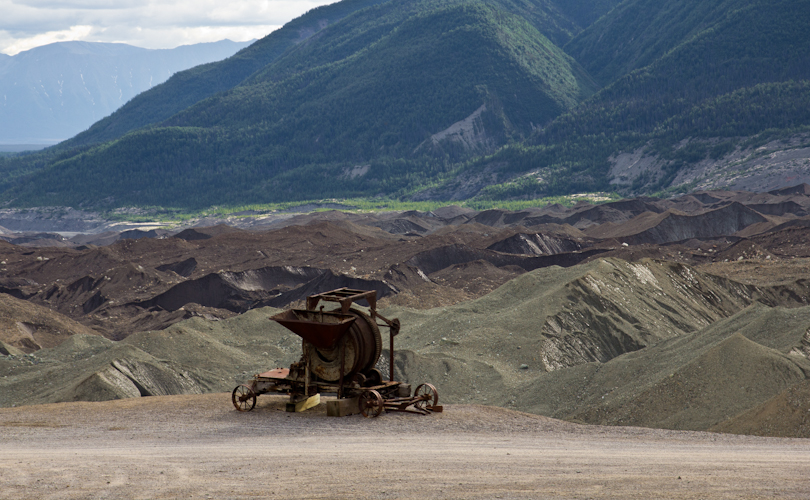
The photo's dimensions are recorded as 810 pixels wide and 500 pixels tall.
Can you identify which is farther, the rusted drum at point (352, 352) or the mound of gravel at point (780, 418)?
the rusted drum at point (352, 352)

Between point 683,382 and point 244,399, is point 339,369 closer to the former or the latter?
point 244,399

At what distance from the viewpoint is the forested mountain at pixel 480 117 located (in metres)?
115

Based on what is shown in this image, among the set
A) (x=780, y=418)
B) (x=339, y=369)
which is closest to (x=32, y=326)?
(x=339, y=369)

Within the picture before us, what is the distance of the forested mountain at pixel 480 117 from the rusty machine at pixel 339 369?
91.0 m

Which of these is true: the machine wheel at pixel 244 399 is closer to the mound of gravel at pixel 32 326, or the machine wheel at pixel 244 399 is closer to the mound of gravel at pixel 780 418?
the mound of gravel at pixel 780 418

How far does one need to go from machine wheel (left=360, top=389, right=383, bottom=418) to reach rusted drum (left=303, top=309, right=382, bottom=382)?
53 cm

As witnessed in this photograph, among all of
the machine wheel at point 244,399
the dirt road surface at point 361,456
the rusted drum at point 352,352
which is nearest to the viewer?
the dirt road surface at point 361,456

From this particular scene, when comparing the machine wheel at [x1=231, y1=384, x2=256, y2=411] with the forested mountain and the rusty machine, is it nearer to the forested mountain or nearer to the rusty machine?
the rusty machine

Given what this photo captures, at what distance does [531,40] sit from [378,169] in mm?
52522

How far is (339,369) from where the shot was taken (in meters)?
16.5

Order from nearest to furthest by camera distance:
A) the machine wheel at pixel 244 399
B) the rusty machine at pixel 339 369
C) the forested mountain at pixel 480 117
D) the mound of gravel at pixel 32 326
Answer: the rusty machine at pixel 339 369 < the machine wheel at pixel 244 399 < the mound of gravel at pixel 32 326 < the forested mountain at pixel 480 117

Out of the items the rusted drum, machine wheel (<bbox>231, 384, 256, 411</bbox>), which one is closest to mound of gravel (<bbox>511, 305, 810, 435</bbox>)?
the rusted drum

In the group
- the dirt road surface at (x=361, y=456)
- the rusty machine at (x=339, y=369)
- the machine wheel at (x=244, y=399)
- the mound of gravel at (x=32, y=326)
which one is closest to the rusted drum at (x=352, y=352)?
the rusty machine at (x=339, y=369)

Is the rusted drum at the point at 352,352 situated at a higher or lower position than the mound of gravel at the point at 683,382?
higher
